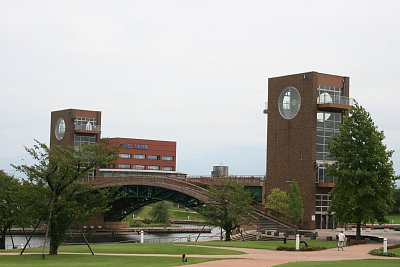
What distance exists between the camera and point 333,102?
3091 inches

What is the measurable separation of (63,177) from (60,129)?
8795 cm

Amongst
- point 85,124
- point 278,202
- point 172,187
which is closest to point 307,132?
point 278,202

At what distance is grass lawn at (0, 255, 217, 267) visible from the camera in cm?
3572

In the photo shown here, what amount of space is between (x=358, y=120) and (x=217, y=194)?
15403 millimetres

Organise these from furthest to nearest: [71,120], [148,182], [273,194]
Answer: [71,120] → [148,182] → [273,194]

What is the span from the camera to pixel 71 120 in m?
125

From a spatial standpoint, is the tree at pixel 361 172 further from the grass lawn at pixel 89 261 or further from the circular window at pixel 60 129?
the circular window at pixel 60 129

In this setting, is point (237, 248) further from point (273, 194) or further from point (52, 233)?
point (273, 194)

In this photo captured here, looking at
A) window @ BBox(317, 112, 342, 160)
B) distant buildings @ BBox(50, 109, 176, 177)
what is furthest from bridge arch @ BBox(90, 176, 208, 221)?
distant buildings @ BBox(50, 109, 176, 177)

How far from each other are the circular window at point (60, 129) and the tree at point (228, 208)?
68.3m

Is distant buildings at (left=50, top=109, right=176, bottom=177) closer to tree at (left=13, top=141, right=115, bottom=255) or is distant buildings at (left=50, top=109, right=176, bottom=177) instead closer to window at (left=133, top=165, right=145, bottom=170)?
window at (left=133, top=165, right=145, bottom=170)

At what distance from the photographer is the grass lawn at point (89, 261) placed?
Result: 35.7 metres

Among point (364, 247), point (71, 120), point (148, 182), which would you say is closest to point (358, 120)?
point (364, 247)

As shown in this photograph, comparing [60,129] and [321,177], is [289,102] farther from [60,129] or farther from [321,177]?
[60,129]
